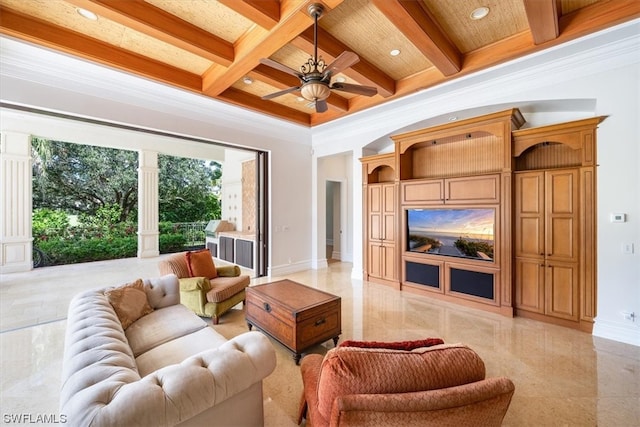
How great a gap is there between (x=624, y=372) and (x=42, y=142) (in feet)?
38.7

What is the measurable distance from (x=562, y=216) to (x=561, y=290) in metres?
0.92

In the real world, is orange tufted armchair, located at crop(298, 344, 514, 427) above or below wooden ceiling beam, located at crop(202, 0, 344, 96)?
below

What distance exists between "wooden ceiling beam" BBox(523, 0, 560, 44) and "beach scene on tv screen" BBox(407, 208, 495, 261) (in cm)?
208

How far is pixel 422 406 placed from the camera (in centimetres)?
84

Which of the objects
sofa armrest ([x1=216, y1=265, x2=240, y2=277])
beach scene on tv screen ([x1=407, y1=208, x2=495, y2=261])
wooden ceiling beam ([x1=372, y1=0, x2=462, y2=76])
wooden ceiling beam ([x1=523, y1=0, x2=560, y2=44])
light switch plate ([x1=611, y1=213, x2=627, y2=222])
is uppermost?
wooden ceiling beam ([x1=372, y1=0, x2=462, y2=76])

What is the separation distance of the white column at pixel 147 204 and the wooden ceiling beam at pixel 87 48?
500 cm

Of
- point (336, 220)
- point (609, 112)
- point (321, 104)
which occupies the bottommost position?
point (336, 220)

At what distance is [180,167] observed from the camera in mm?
10648

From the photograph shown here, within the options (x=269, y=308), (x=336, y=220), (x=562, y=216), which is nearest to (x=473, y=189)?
(x=562, y=216)

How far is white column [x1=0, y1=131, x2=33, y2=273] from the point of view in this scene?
5.48 m

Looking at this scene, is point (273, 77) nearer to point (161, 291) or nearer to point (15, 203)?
point (161, 291)

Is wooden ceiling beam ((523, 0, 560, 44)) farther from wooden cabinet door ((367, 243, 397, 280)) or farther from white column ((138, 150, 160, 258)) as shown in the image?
white column ((138, 150, 160, 258))

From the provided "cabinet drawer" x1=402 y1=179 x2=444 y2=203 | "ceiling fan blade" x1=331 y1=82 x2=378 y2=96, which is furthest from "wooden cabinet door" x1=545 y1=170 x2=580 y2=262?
"ceiling fan blade" x1=331 y1=82 x2=378 y2=96

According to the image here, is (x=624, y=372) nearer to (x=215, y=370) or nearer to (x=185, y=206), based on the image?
(x=215, y=370)
